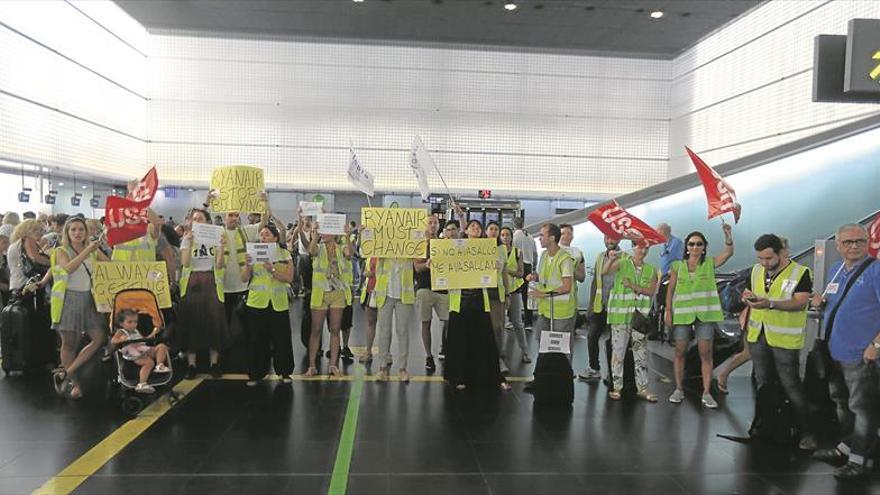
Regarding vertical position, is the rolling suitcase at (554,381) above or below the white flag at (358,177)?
below

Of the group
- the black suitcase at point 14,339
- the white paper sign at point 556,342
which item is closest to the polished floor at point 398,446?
the black suitcase at point 14,339

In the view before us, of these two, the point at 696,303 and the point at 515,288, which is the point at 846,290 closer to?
the point at 696,303

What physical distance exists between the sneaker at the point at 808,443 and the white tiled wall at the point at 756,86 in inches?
429

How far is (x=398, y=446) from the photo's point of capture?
4320mm

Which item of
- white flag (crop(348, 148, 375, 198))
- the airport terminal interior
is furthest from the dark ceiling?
white flag (crop(348, 148, 375, 198))

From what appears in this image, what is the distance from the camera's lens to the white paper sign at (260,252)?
18.7ft

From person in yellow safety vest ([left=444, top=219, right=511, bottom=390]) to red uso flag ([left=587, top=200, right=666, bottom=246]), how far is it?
1299 millimetres

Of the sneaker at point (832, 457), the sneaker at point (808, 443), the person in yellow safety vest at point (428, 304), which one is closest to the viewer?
the sneaker at point (832, 457)

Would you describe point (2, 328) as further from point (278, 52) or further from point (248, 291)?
point (278, 52)

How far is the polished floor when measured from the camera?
370 cm

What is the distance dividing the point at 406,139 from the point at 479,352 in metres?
15.9

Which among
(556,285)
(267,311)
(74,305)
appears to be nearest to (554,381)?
(556,285)

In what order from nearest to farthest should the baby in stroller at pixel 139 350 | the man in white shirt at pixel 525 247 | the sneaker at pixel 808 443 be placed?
the sneaker at pixel 808 443
the baby in stroller at pixel 139 350
the man in white shirt at pixel 525 247

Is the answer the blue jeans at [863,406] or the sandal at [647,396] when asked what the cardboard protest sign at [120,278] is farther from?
the blue jeans at [863,406]
